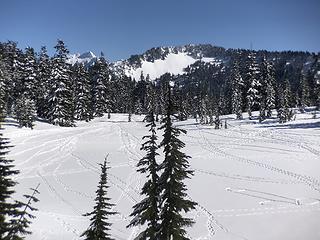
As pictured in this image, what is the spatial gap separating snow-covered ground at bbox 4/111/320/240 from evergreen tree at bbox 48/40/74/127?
6930 millimetres

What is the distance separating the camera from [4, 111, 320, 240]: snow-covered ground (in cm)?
2392

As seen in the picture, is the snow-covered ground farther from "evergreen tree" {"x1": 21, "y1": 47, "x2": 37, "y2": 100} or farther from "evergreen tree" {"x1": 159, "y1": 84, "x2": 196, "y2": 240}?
"evergreen tree" {"x1": 21, "y1": 47, "x2": 37, "y2": 100}

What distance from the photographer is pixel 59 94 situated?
6462 centimetres

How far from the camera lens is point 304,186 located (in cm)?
3030

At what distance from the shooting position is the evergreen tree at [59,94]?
6450 centimetres

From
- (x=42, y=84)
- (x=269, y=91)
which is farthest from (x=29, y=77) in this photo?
(x=269, y=91)

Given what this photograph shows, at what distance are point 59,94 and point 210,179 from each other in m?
38.8

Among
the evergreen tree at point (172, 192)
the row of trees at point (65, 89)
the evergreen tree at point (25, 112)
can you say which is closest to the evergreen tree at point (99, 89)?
the row of trees at point (65, 89)

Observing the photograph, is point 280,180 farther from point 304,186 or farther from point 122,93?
point 122,93

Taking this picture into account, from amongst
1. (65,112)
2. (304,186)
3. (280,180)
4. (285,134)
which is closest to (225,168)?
(280,180)

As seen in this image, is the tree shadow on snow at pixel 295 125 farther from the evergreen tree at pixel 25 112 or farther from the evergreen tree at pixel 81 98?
the evergreen tree at pixel 81 98

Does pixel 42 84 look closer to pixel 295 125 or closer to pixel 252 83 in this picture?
pixel 252 83

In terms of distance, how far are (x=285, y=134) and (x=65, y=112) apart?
36.2 meters

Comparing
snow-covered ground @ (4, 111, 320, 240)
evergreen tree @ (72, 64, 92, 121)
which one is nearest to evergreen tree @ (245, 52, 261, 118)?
snow-covered ground @ (4, 111, 320, 240)
